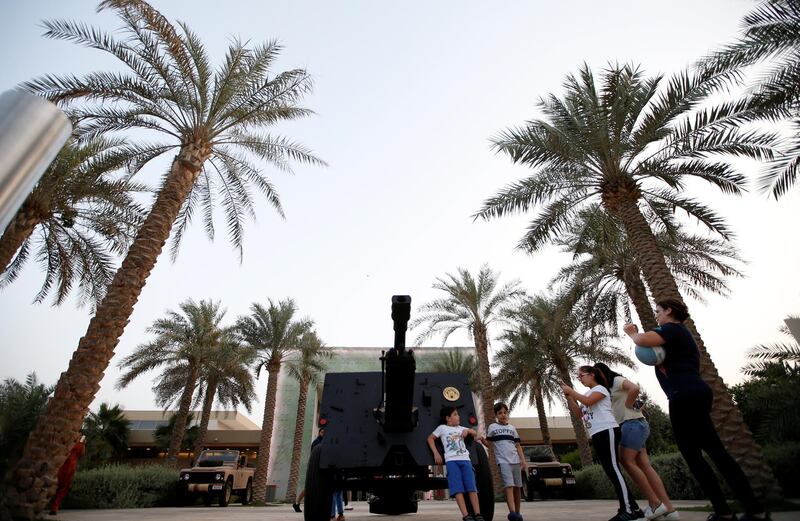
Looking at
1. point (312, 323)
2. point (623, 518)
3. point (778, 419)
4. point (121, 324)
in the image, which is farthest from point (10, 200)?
point (312, 323)

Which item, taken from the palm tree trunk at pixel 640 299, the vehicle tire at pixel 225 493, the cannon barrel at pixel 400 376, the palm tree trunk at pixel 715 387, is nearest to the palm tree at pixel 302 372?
the vehicle tire at pixel 225 493

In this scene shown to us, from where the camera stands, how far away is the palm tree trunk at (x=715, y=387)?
23.7 ft

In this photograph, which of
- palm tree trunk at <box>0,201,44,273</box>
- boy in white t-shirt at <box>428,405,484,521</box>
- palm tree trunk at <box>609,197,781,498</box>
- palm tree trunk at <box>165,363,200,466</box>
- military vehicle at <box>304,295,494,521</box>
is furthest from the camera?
palm tree trunk at <box>165,363,200,466</box>

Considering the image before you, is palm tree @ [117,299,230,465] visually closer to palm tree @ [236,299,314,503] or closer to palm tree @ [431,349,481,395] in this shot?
palm tree @ [236,299,314,503]

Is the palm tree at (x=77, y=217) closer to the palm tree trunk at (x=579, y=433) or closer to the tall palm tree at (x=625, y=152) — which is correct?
the tall palm tree at (x=625, y=152)

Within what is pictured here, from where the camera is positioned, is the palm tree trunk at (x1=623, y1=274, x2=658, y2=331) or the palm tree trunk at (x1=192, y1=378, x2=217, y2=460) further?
the palm tree trunk at (x1=192, y1=378, x2=217, y2=460)

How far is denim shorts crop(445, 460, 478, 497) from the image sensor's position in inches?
187

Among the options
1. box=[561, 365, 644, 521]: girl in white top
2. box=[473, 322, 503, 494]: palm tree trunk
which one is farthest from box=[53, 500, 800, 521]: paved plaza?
box=[473, 322, 503, 494]: palm tree trunk

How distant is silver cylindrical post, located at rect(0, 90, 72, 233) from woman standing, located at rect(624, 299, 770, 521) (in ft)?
12.9

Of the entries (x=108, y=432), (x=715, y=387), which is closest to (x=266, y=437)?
(x=108, y=432)

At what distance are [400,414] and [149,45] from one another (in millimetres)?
8967

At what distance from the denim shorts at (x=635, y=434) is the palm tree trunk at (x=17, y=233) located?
11.0 metres

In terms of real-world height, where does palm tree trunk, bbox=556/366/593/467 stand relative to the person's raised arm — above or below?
above

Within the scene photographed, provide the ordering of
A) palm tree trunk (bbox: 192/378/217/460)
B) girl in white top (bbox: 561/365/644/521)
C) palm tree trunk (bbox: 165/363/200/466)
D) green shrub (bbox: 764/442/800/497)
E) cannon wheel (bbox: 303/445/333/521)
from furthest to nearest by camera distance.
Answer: palm tree trunk (bbox: 192/378/217/460) → palm tree trunk (bbox: 165/363/200/466) → green shrub (bbox: 764/442/800/497) → cannon wheel (bbox: 303/445/333/521) → girl in white top (bbox: 561/365/644/521)
